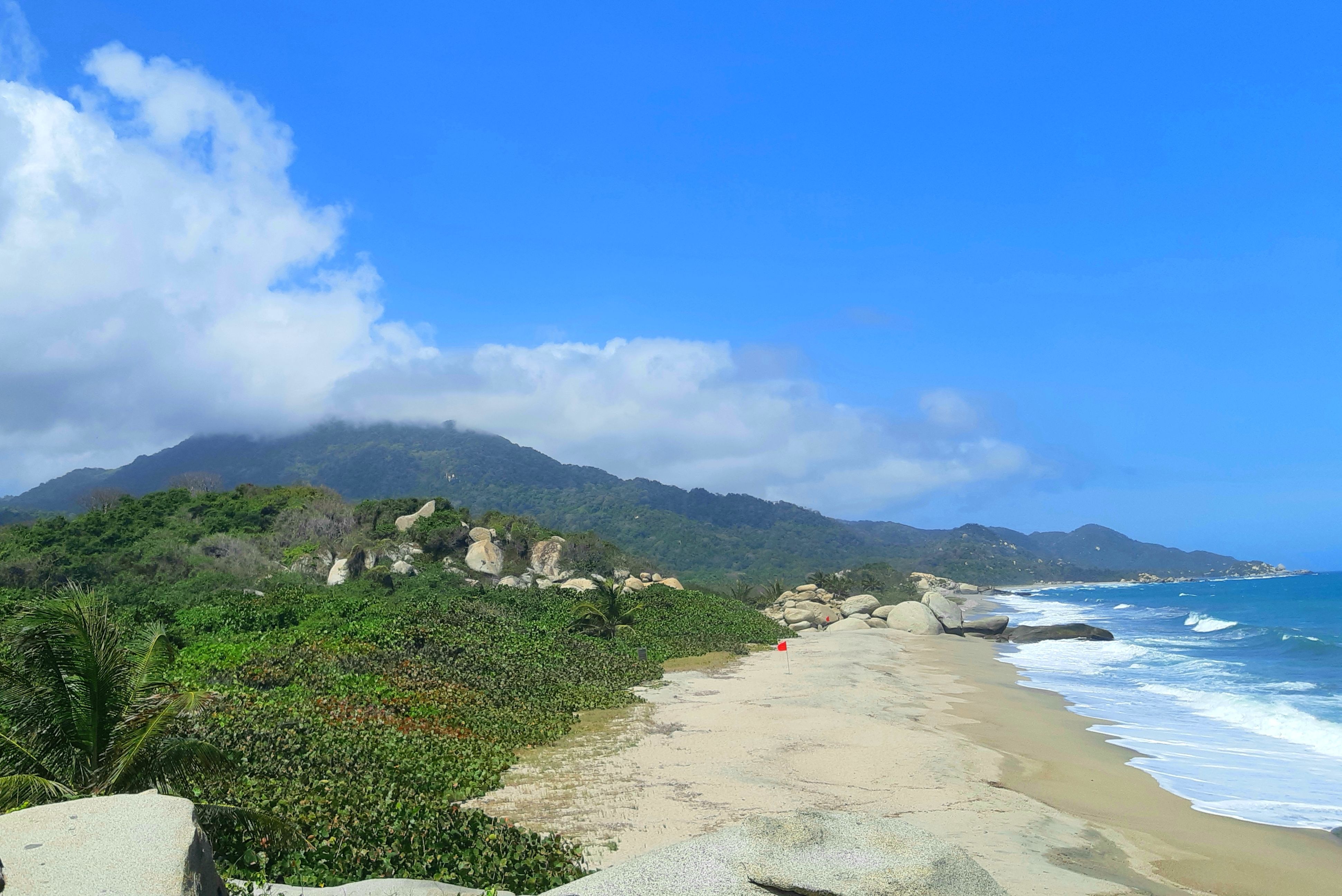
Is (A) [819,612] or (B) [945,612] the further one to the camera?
(A) [819,612]

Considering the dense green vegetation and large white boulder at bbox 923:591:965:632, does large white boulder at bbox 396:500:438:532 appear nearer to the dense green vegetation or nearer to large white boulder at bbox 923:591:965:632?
the dense green vegetation

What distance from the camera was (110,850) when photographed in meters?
4.53

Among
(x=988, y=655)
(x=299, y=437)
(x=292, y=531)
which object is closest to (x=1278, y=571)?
(x=988, y=655)

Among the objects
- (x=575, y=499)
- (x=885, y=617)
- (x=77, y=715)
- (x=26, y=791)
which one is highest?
(x=575, y=499)

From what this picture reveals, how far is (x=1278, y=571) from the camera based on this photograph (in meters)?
195

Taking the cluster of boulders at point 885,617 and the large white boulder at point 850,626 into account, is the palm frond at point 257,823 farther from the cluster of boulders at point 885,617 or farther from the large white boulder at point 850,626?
the large white boulder at point 850,626

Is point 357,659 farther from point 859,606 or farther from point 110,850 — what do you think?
point 859,606

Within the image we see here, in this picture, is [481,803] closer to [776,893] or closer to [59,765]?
[59,765]

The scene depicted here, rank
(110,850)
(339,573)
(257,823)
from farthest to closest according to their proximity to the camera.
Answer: (339,573) < (257,823) < (110,850)

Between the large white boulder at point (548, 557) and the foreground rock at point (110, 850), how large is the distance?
1379 inches

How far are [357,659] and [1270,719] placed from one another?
19.5 metres

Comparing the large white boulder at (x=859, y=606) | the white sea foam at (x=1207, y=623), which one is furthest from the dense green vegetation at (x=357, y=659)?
the white sea foam at (x=1207, y=623)

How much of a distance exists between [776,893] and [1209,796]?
32.9 ft

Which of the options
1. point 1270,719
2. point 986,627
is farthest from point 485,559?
point 1270,719
